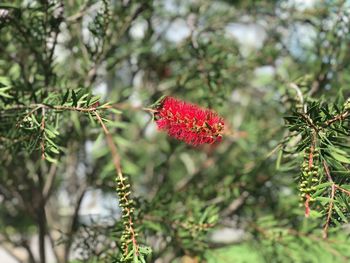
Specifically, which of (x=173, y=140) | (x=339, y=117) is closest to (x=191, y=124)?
(x=339, y=117)

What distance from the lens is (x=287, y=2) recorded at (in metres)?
3.13

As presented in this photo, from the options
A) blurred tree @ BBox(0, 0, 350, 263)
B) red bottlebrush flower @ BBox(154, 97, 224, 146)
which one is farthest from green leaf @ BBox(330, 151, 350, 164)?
red bottlebrush flower @ BBox(154, 97, 224, 146)

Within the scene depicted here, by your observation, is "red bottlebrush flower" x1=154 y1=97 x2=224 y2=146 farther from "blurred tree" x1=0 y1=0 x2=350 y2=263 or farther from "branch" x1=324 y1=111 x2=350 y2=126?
"branch" x1=324 y1=111 x2=350 y2=126

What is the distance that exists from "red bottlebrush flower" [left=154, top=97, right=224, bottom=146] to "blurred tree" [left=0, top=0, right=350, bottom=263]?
17cm

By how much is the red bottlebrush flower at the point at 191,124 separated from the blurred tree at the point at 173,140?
0.17m

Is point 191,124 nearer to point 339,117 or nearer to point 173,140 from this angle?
point 339,117

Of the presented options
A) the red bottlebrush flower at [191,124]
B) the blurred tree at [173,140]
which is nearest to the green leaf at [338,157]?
the blurred tree at [173,140]

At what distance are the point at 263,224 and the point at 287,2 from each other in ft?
4.65

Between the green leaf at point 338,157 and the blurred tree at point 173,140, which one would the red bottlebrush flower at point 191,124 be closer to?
the blurred tree at point 173,140

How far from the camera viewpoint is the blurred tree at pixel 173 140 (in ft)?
4.95

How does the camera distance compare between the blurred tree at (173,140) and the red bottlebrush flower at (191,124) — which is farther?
the blurred tree at (173,140)

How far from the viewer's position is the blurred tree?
4.95ft

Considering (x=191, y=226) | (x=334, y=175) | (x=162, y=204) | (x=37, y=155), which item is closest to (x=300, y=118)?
(x=334, y=175)

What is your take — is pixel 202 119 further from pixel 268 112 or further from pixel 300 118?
pixel 268 112
